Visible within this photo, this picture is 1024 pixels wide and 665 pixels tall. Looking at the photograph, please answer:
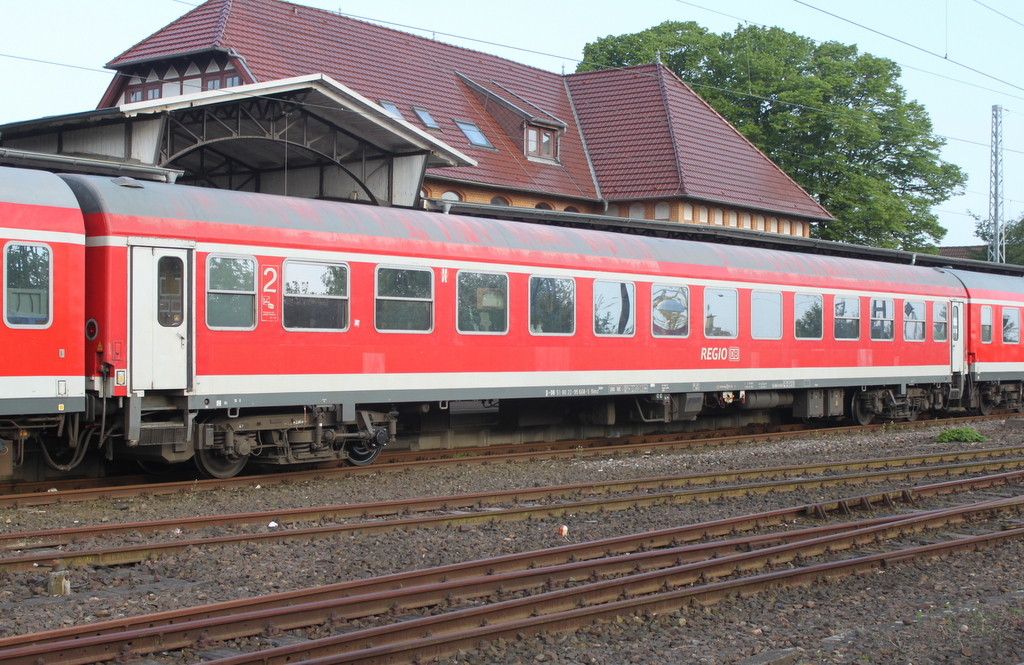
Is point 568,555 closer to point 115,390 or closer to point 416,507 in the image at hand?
point 416,507

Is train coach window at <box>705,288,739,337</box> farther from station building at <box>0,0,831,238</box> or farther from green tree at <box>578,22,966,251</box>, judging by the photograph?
green tree at <box>578,22,966,251</box>

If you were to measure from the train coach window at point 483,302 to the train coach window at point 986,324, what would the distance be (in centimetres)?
1441

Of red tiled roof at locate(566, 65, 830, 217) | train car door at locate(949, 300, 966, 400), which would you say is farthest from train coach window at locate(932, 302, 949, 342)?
red tiled roof at locate(566, 65, 830, 217)

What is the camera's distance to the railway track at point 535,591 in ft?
19.0

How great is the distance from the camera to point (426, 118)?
1235 inches

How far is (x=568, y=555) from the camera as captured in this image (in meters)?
8.27

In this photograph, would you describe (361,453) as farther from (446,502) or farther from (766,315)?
(766,315)

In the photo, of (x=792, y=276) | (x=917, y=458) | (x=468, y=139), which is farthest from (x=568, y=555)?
(x=468, y=139)

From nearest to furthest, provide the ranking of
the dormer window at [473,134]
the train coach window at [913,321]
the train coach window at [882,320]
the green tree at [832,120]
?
the train coach window at [882,320] → the train coach window at [913,321] → the dormer window at [473,134] → the green tree at [832,120]

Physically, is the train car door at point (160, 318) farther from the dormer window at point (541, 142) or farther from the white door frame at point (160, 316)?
the dormer window at point (541, 142)

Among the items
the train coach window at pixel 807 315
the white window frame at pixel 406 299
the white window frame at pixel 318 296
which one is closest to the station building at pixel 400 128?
the white window frame at pixel 318 296

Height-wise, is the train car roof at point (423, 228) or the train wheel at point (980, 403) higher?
the train car roof at point (423, 228)

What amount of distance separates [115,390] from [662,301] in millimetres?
9099

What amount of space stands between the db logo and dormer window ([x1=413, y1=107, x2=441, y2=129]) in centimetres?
1610
